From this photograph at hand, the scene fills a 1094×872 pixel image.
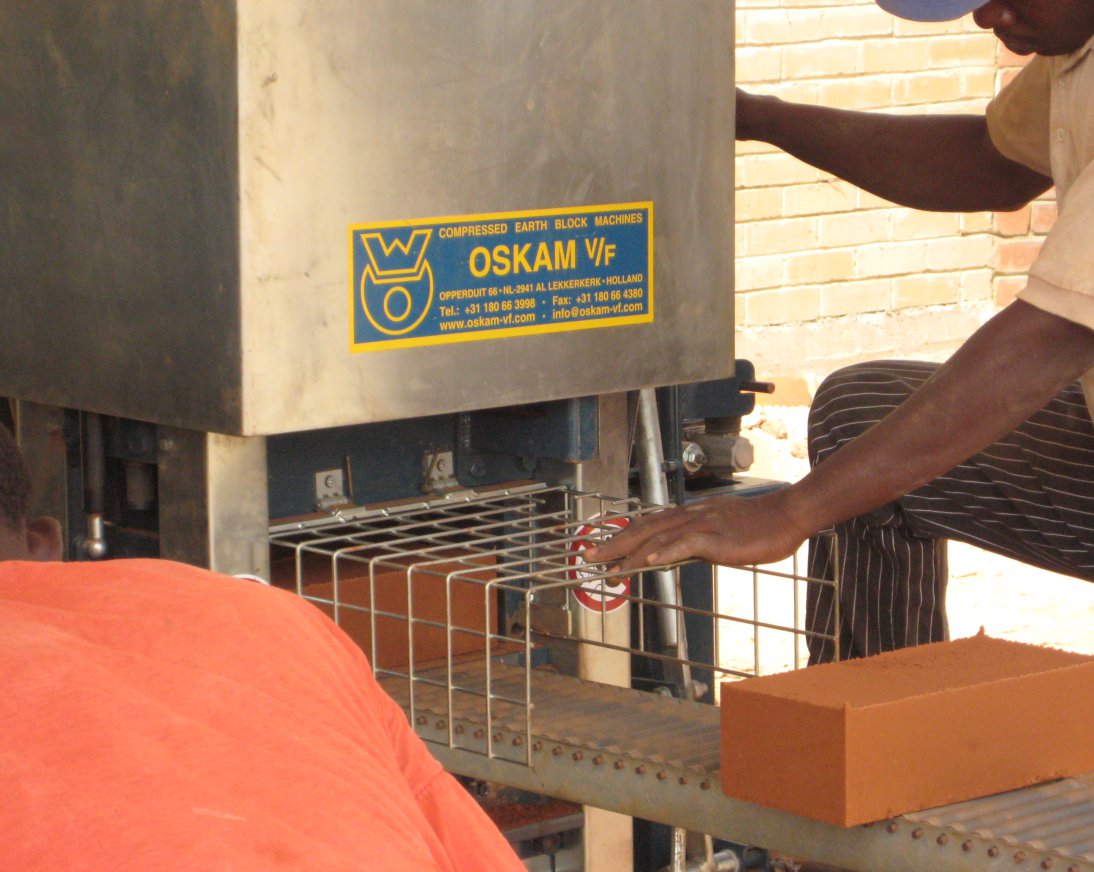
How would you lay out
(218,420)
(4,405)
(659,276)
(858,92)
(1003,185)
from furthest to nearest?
(858,92) → (1003,185) → (4,405) → (659,276) → (218,420)

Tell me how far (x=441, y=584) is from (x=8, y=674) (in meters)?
1.12

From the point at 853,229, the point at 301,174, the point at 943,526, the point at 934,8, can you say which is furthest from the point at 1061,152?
the point at 853,229

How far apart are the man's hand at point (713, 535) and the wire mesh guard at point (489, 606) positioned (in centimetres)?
3

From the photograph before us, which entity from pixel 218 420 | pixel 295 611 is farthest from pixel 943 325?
pixel 295 611

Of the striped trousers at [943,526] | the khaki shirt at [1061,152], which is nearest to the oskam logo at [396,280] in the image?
the khaki shirt at [1061,152]

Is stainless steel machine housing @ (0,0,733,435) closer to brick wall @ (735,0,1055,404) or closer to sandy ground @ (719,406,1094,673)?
sandy ground @ (719,406,1094,673)

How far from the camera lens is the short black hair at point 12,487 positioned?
137 cm

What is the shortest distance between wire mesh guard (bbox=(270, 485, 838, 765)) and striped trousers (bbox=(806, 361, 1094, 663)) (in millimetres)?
283

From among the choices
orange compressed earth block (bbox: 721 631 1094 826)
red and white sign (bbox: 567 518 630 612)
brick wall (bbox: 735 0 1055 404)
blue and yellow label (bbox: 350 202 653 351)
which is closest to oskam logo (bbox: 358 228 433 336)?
blue and yellow label (bbox: 350 202 653 351)

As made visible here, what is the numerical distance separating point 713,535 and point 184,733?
919 mm

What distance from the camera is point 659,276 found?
2.00 metres

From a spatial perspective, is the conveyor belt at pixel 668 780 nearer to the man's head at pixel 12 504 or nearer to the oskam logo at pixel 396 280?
the oskam logo at pixel 396 280

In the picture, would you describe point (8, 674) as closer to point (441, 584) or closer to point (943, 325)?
point (441, 584)

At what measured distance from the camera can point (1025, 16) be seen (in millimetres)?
2049
